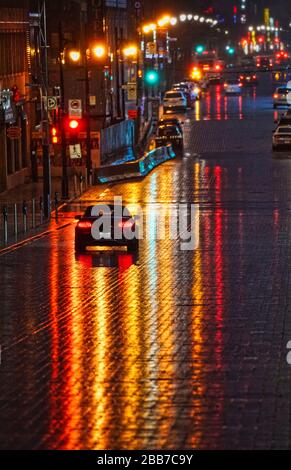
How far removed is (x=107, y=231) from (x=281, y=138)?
35658 millimetres

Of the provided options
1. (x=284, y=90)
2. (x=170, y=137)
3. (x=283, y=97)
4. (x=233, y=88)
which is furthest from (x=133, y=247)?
(x=233, y=88)

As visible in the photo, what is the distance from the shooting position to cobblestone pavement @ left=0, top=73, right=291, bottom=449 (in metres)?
16.7

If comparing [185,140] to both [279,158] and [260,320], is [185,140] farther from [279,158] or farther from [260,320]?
[260,320]

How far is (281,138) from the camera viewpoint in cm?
6975

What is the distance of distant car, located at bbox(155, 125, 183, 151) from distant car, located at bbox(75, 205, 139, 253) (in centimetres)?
3622

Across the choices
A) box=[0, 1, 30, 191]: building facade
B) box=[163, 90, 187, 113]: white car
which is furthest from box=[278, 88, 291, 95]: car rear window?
box=[0, 1, 30, 191]: building facade

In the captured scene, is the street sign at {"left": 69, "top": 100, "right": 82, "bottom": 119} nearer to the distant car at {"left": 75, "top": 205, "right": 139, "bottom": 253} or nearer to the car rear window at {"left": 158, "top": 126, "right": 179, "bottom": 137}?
the car rear window at {"left": 158, "top": 126, "right": 179, "bottom": 137}

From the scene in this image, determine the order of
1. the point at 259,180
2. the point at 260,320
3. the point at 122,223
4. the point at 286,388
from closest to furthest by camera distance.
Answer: the point at 286,388
the point at 260,320
the point at 122,223
the point at 259,180

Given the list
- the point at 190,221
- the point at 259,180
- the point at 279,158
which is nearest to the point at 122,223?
the point at 190,221

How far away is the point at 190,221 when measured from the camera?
43.0 m

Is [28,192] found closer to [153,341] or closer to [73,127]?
[73,127]

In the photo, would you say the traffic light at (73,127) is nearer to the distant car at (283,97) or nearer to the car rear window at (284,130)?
the car rear window at (284,130)

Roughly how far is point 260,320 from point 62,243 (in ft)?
48.1

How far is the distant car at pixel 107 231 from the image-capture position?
35062 mm
